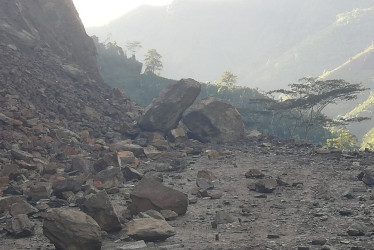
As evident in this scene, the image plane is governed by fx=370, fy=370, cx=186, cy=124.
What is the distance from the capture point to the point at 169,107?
2259 cm

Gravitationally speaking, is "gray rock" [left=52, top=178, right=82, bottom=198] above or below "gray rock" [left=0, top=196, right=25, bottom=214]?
above

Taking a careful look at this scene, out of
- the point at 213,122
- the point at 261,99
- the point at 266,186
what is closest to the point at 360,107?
the point at 261,99

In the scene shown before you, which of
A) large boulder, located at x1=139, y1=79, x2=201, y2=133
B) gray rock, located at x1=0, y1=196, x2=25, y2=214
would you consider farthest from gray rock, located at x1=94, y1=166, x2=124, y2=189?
large boulder, located at x1=139, y1=79, x2=201, y2=133

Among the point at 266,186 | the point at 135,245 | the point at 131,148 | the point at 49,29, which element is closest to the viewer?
the point at 135,245

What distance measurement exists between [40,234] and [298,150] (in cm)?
1424

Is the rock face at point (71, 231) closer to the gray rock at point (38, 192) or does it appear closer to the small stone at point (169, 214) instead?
the small stone at point (169, 214)

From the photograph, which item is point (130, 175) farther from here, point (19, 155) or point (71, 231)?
point (71, 231)

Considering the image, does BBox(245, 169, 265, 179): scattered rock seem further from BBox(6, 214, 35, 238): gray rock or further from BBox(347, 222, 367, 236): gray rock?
BBox(6, 214, 35, 238): gray rock

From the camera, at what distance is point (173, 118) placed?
2272cm

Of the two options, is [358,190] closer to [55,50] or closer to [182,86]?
[182,86]

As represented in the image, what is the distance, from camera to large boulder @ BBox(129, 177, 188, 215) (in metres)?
8.87

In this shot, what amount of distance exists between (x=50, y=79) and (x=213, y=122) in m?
11.0

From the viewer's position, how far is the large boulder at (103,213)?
7570 millimetres

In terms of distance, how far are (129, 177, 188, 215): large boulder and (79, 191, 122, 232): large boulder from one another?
1234mm
